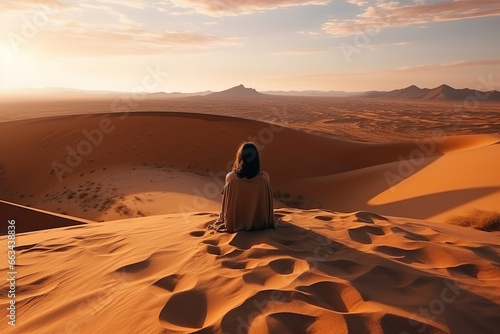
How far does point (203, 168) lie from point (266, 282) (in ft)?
42.3

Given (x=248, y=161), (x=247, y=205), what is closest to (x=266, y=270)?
(x=247, y=205)

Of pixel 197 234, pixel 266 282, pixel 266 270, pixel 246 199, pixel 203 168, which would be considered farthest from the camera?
pixel 203 168

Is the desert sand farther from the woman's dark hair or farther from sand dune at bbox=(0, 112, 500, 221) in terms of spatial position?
the woman's dark hair

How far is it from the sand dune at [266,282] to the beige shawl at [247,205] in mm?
165

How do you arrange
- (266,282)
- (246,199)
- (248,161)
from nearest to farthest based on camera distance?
(266,282), (248,161), (246,199)

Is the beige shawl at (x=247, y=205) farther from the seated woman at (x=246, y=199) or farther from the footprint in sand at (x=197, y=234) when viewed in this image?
the footprint in sand at (x=197, y=234)

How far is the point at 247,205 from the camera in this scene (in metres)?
4.14

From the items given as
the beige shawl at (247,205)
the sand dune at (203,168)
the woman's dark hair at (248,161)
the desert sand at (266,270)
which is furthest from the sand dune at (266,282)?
the sand dune at (203,168)

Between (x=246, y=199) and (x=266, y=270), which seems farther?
(x=246, y=199)

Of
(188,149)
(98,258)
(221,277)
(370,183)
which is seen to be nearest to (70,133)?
(188,149)

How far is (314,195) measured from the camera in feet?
41.9

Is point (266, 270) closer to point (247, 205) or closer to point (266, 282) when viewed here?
point (266, 282)

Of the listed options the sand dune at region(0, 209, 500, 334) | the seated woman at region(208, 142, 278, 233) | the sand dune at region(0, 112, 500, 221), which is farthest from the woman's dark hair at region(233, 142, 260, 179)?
the sand dune at region(0, 112, 500, 221)

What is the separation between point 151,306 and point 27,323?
965 millimetres
